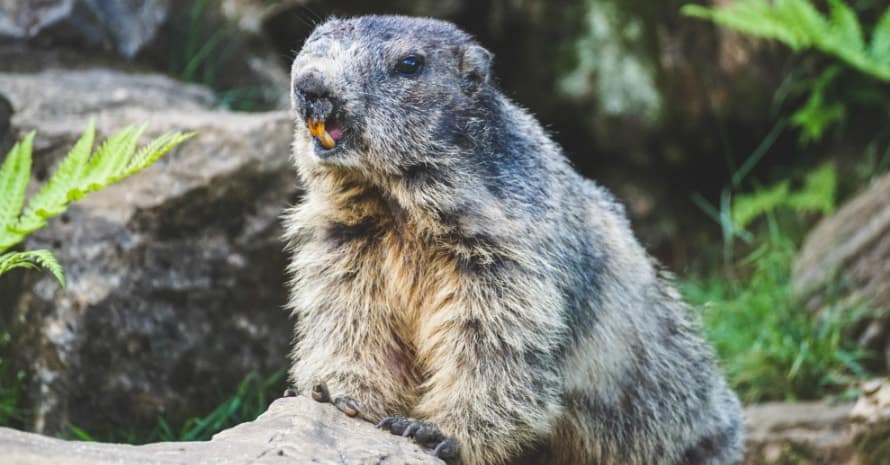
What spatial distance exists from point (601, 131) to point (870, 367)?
3723mm

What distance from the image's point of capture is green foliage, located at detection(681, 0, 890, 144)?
8.25 metres

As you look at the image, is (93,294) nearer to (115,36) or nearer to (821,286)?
(115,36)

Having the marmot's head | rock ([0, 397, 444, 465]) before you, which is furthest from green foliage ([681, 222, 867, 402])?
rock ([0, 397, 444, 465])

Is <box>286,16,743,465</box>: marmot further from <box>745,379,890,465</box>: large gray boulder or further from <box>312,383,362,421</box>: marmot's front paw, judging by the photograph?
<box>745,379,890,465</box>: large gray boulder

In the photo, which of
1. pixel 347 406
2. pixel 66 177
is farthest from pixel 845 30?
Result: pixel 66 177

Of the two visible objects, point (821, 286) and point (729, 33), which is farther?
point (729, 33)

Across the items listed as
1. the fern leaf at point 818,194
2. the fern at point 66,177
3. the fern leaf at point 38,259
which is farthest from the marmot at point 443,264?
the fern leaf at point 818,194

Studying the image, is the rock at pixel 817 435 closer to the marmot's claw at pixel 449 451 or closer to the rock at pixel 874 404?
the rock at pixel 874 404

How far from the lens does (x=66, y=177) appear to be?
5.40 m

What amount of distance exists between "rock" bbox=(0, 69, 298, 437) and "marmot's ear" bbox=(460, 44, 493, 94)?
1946 millimetres

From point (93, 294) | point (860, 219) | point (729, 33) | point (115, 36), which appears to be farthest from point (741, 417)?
point (115, 36)

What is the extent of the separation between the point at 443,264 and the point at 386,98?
0.82m

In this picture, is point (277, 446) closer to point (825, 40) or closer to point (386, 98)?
point (386, 98)

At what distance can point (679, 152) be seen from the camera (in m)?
10.2
